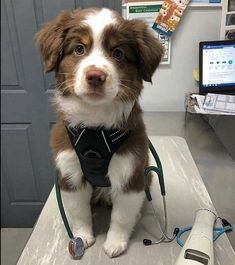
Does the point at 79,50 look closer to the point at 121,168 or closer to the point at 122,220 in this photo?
the point at 121,168

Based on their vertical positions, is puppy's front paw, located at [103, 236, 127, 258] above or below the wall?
below

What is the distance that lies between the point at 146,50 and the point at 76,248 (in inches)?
21.8

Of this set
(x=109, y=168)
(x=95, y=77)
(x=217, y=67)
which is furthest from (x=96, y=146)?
(x=217, y=67)

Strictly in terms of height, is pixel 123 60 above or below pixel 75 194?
above

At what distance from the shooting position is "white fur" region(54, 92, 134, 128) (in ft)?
2.76

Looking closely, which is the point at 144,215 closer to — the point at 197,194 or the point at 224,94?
the point at 197,194

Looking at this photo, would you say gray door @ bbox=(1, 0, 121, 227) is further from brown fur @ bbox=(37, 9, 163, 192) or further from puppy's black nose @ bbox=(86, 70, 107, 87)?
puppy's black nose @ bbox=(86, 70, 107, 87)

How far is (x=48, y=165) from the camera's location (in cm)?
196

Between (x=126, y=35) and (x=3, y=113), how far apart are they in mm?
1249

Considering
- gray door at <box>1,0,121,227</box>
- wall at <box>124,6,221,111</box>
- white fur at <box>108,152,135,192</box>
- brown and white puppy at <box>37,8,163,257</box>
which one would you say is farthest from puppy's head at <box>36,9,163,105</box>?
gray door at <box>1,0,121,227</box>

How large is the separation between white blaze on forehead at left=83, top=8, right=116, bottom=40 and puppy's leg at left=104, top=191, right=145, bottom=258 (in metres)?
0.42

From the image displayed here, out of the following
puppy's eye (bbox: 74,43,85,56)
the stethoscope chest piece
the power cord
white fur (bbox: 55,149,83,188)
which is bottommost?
the power cord

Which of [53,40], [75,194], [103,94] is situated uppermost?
[53,40]

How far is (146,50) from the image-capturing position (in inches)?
32.9
